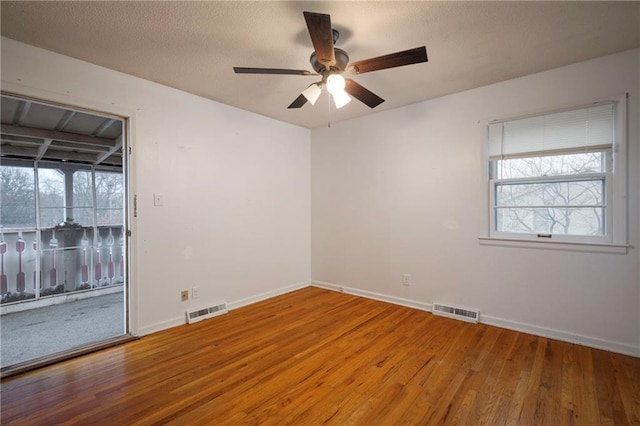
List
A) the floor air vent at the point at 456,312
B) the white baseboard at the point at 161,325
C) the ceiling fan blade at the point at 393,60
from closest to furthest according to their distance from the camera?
the ceiling fan blade at the point at 393,60
the white baseboard at the point at 161,325
the floor air vent at the point at 456,312

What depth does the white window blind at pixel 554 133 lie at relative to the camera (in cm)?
257

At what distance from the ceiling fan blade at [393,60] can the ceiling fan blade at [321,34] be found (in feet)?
0.67

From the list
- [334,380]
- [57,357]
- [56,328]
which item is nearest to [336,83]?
[334,380]

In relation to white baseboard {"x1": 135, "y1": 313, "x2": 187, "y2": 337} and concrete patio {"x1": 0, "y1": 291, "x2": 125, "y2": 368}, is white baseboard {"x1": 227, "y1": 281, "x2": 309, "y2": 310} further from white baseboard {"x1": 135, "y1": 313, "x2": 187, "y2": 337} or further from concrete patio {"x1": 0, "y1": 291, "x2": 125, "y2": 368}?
concrete patio {"x1": 0, "y1": 291, "x2": 125, "y2": 368}

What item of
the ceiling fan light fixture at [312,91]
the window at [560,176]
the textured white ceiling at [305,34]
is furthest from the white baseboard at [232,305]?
the window at [560,176]

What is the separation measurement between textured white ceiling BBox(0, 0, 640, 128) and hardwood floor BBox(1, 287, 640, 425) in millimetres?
2518

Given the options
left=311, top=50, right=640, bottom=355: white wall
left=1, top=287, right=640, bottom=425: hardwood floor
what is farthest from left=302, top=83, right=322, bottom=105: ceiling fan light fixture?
left=1, top=287, right=640, bottom=425: hardwood floor

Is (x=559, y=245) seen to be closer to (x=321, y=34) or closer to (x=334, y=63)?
(x=334, y=63)

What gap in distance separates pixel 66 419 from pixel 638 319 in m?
4.20

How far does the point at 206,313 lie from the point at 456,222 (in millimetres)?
3034

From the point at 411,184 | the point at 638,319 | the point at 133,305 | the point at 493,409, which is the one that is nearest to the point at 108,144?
the point at 133,305

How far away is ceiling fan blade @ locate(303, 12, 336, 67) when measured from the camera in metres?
1.53

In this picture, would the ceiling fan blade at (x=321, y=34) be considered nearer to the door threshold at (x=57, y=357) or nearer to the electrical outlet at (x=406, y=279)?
the electrical outlet at (x=406, y=279)

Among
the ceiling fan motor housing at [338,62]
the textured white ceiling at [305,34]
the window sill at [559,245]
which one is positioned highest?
the textured white ceiling at [305,34]
